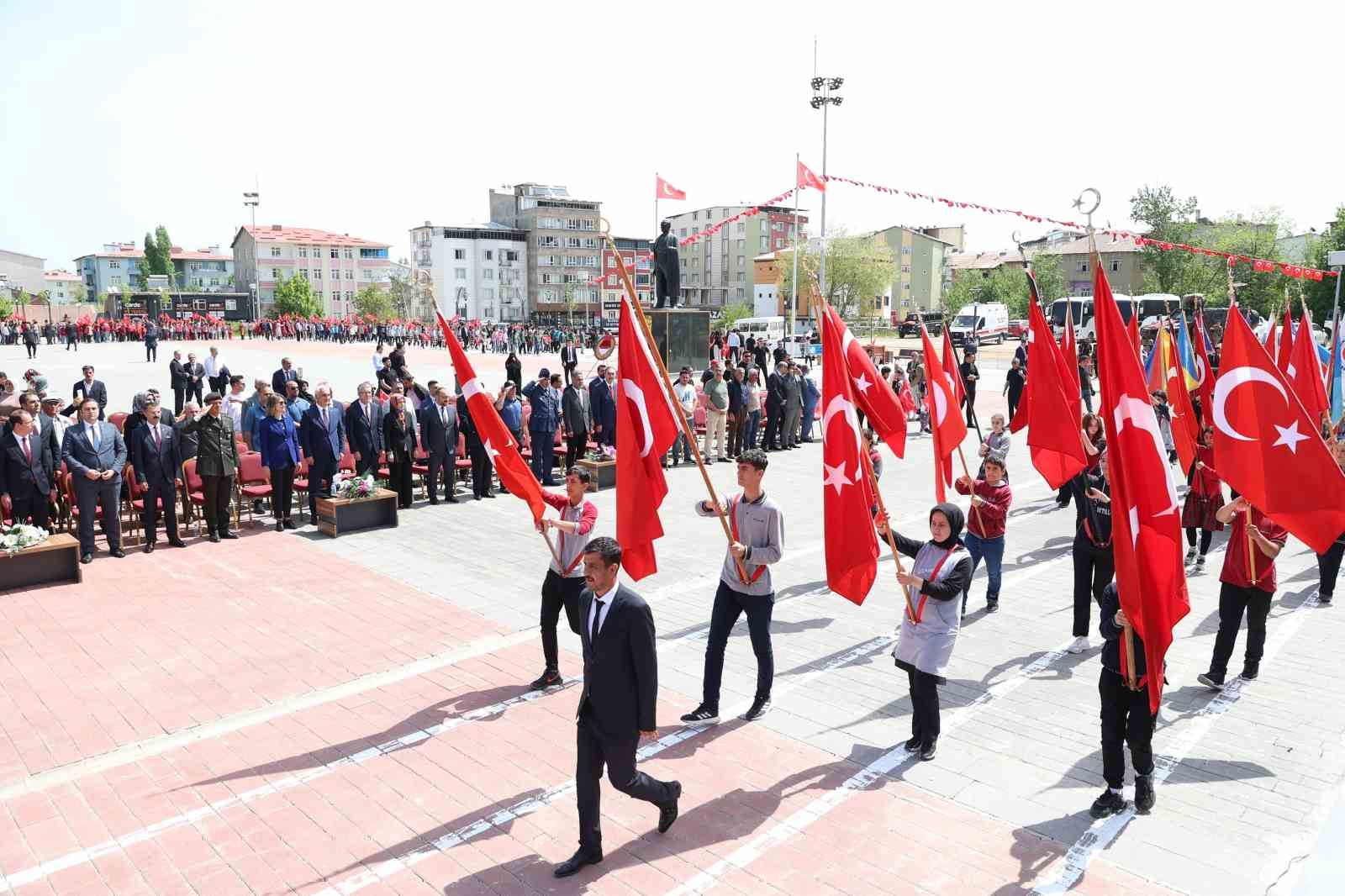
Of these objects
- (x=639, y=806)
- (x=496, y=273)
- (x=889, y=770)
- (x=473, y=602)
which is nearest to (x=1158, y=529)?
(x=889, y=770)

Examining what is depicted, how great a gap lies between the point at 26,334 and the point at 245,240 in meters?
99.2

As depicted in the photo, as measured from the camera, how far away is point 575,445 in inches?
701

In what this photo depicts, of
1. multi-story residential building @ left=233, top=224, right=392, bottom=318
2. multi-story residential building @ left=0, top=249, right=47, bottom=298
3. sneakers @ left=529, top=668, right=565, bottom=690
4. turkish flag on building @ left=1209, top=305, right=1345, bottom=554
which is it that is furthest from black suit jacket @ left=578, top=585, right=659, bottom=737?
multi-story residential building @ left=0, top=249, right=47, bottom=298

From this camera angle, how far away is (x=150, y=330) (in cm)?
4356

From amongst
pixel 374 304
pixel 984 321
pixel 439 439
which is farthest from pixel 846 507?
pixel 374 304

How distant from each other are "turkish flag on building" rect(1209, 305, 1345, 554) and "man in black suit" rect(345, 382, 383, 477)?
1166cm

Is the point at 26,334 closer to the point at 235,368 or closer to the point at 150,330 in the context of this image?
the point at 150,330

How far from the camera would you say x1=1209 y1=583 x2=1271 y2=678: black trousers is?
310 inches

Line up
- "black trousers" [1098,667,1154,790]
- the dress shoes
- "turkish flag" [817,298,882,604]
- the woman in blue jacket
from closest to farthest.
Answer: the dress shoes < "black trousers" [1098,667,1154,790] < "turkish flag" [817,298,882,604] < the woman in blue jacket

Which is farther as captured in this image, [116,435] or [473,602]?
[116,435]

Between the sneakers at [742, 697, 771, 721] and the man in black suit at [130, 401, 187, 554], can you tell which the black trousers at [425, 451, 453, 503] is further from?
the sneakers at [742, 697, 771, 721]

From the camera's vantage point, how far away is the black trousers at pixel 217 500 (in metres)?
12.9

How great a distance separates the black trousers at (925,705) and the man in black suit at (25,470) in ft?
35.7

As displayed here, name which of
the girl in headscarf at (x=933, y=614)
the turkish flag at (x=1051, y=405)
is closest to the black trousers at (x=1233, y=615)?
the turkish flag at (x=1051, y=405)
